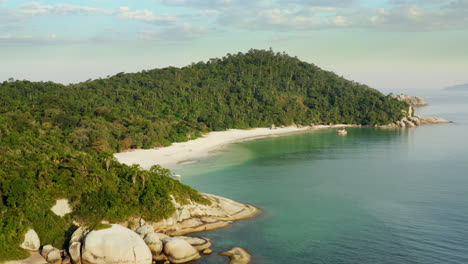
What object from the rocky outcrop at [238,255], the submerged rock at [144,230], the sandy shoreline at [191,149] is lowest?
the rocky outcrop at [238,255]

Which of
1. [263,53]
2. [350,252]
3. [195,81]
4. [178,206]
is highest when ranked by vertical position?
[263,53]

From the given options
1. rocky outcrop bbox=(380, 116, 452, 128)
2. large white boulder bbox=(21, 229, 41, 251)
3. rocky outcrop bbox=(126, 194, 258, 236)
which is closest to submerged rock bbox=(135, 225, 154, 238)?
rocky outcrop bbox=(126, 194, 258, 236)

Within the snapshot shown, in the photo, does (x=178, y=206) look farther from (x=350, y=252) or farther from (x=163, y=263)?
(x=350, y=252)

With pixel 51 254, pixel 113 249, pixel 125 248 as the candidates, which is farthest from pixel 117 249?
pixel 51 254

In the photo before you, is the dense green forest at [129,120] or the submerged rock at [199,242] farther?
the dense green forest at [129,120]

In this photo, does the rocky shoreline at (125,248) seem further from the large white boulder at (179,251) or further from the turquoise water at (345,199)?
the turquoise water at (345,199)

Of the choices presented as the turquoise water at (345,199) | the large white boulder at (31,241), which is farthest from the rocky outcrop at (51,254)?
the turquoise water at (345,199)

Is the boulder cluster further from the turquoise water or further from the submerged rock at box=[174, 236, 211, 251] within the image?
the turquoise water

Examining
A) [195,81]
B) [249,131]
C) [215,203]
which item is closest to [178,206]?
[215,203]
